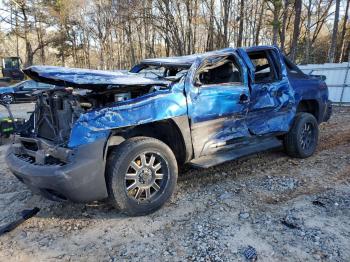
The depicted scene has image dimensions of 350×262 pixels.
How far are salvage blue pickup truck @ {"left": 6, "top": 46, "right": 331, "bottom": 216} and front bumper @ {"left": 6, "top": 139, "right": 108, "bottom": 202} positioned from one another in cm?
1

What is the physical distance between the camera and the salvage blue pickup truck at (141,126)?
338 cm

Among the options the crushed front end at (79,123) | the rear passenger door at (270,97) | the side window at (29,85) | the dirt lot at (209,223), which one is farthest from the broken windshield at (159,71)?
the side window at (29,85)

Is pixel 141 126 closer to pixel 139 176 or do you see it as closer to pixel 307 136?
pixel 139 176

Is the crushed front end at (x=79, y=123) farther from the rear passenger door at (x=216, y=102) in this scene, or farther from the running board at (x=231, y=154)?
the running board at (x=231, y=154)

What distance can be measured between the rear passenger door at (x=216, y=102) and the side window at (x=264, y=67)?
2.12 feet

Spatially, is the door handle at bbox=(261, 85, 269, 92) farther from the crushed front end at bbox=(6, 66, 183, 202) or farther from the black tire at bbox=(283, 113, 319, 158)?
the crushed front end at bbox=(6, 66, 183, 202)

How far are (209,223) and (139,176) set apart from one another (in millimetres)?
922

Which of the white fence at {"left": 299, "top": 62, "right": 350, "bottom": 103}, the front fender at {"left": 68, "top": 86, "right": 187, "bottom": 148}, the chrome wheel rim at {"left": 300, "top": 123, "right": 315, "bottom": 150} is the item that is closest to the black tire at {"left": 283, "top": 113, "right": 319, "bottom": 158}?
the chrome wheel rim at {"left": 300, "top": 123, "right": 315, "bottom": 150}

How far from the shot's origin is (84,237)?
11.0ft

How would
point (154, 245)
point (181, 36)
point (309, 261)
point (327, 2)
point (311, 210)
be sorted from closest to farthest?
point (309, 261) → point (154, 245) → point (311, 210) → point (181, 36) → point (327, 2)

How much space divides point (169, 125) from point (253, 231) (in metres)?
1.53

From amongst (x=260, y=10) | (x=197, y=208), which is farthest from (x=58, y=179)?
(x=260, y=10)

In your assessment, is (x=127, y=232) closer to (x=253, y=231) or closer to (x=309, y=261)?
(x=253, y=231)

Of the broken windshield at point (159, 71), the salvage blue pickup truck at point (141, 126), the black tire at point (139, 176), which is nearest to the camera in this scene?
the salvage blue pickup truck at point (141, 126)
